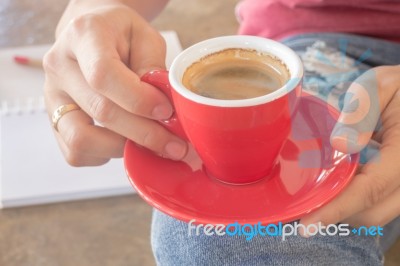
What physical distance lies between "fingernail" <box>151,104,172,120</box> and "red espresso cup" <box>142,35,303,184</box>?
10 millimetres

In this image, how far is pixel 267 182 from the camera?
0.57 metres

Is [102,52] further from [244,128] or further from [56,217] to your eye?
[56,217]

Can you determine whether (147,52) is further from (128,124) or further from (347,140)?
(347,140)

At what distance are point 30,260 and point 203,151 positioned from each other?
455 mm

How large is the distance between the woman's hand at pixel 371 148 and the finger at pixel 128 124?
0.16 m

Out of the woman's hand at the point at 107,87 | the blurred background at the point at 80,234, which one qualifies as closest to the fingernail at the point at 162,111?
the woman's hand at the point at 107,87

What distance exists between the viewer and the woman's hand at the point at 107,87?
0.55 m

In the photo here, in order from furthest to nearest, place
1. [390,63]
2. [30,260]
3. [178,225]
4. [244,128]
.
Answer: [30,260] < [390,63] < [178,225] < [244,128]

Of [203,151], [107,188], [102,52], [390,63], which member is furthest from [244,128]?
[107,188]

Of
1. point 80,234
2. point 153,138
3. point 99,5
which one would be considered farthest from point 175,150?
point 80,234

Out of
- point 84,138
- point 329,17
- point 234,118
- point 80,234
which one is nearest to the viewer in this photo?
point 234,118

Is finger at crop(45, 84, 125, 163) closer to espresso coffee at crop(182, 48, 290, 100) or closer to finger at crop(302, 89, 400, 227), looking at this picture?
espresso coffee at crop(182, 48, 290, 100)

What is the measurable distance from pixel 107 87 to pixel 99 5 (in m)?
0.20

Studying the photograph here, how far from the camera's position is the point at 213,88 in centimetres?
56
